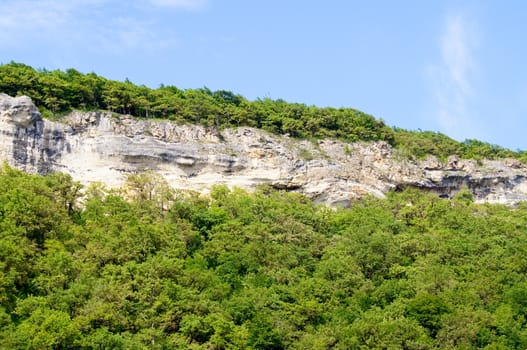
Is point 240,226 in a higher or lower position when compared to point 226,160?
lower

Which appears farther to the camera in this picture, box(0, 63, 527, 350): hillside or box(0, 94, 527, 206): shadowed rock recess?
box(0, 94, 527, 206): shadowed rock recess

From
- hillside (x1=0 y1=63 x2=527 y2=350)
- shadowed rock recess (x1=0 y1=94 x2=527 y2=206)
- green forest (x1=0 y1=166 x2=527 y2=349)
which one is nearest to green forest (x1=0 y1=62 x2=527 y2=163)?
hillside (x1=0 y1=63 x2=527 y2=350)

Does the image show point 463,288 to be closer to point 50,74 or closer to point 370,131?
point 370,131

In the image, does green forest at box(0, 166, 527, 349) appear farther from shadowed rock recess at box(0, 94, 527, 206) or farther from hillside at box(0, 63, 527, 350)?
shadowed rock recess at box(0, 94, 527, 206)

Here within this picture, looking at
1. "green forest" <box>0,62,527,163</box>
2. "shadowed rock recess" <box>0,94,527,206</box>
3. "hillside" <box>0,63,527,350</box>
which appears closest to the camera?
"hillside" <box>0,63,527,350</box>

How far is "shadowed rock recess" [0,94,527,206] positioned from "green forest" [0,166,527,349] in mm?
3234

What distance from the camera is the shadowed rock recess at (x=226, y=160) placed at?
207 ft

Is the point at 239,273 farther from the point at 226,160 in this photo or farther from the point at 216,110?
the point at 216,110

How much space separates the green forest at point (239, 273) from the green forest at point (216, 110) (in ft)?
32.0

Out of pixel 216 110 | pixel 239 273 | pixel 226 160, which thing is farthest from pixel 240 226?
pixel 216 110

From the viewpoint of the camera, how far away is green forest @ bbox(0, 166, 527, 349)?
41.8 metres

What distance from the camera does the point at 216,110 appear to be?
2938 inches

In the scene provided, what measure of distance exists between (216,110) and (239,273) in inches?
1022

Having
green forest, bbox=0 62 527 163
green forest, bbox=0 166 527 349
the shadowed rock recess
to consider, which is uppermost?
green forest, bbox=0 62 527 163
